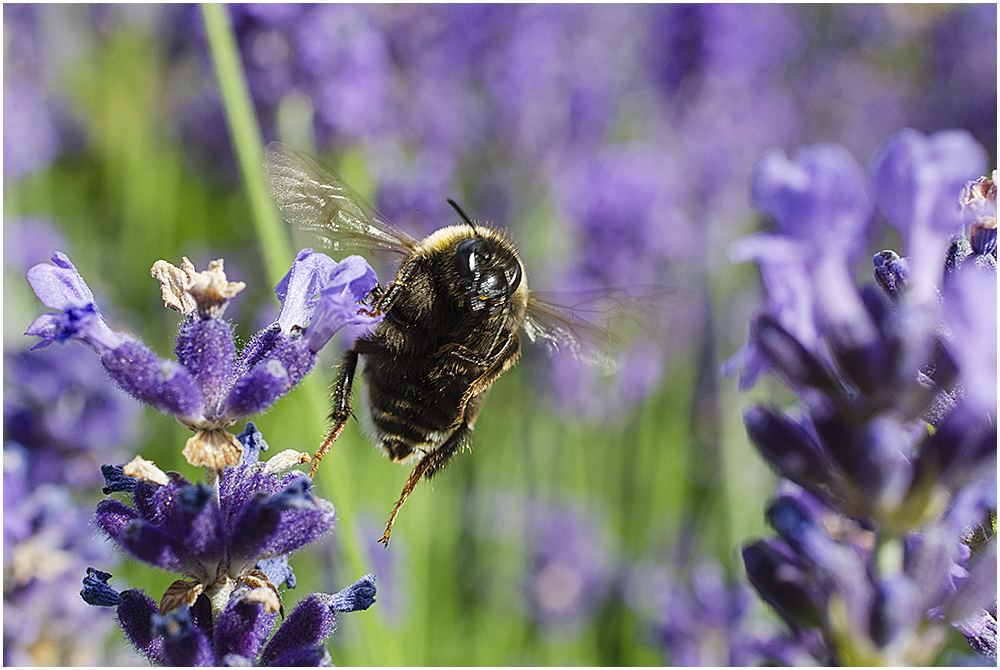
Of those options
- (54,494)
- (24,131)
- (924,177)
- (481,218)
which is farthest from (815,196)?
(24,131)

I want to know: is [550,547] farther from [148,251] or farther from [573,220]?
[148,251]

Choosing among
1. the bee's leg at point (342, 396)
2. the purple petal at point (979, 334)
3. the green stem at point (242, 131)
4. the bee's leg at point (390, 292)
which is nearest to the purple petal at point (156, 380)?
the bee's leg at point (342, 396)

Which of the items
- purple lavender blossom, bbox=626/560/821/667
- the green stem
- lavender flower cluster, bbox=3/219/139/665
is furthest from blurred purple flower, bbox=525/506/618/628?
the green stem

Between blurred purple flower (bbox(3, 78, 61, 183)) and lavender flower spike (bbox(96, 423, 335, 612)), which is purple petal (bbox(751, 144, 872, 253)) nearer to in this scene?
lavender flower spike (bbox(96, 423, 335, 612))

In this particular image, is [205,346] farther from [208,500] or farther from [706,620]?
[706,620]

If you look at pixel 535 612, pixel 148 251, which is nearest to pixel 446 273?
pixel 535 612

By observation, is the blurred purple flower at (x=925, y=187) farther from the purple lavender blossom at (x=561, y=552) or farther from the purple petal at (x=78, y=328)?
the purple lavender blossom at (x=561, y=552)
